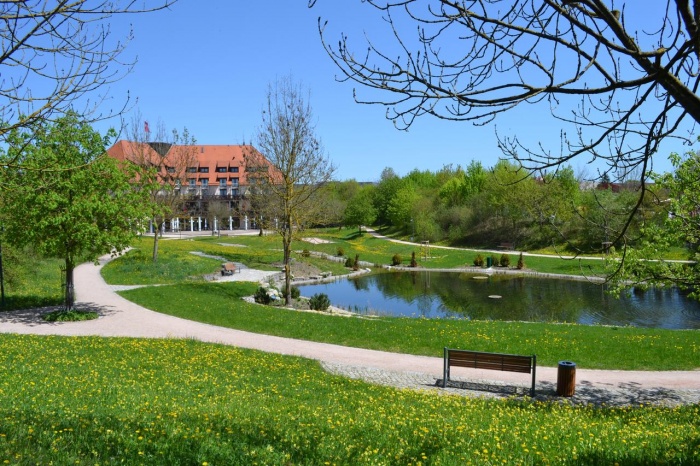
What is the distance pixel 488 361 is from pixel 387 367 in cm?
273

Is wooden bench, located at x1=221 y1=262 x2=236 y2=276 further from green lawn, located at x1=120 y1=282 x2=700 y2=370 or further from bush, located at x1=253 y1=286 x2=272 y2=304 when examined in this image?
green lawn, located at x1=120 y1=282 x2=700 y2=370

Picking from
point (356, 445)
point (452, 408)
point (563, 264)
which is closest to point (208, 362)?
point (452, 408)

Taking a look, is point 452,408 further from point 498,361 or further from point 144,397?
point 144,397

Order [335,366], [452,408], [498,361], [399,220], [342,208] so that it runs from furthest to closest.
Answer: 1. [342,208]
2. [399,220]
3. [335,366]
4. [498,361]
5. [452,408]

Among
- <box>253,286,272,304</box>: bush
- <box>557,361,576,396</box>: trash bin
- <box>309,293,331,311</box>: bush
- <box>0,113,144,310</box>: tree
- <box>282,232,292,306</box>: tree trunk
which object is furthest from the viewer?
<box>253,286,272,304</box>: bush

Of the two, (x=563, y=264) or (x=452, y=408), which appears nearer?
(x=452, y=408)

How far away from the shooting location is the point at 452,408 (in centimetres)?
962

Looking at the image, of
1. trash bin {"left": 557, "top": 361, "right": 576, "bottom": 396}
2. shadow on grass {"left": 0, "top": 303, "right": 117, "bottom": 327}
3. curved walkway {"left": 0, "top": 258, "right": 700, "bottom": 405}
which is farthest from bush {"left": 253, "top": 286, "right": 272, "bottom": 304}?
trash bin {"left": 557, "top": 361, "right": 576, "bottom": 396}

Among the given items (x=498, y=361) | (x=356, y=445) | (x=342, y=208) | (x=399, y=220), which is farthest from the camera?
(x=342, y=208)

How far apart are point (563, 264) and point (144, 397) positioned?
41654 mm

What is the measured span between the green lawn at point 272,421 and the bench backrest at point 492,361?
1.41 meters

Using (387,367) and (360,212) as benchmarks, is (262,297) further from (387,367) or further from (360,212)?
(360,212)

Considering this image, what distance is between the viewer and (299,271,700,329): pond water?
2542 centimetres

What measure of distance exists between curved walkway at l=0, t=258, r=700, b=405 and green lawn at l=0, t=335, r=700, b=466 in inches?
56.8
